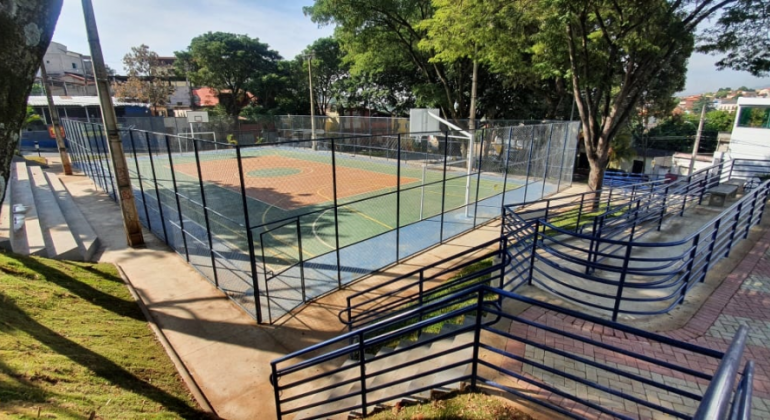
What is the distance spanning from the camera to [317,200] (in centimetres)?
1820

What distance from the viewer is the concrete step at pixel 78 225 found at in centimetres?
1087

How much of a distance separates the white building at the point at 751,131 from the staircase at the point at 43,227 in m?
38.5

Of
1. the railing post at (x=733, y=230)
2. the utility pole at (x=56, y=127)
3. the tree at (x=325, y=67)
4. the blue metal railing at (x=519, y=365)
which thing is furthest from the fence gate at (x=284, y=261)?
the tree at (x=325, y=67)

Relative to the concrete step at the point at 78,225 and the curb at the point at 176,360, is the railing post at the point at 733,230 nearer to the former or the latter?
the curb at the point at 176,360

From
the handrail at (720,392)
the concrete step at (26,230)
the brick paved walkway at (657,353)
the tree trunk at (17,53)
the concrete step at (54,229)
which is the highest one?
the tree trunk at (17,53)

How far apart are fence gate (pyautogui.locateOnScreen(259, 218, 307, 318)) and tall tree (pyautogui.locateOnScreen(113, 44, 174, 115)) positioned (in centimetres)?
4649

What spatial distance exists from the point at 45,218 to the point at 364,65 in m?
23.9

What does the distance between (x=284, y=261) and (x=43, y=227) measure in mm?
7561

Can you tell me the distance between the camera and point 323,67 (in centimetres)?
4866

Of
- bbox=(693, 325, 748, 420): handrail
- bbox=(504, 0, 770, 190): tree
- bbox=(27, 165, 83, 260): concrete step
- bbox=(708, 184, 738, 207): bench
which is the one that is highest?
bbox=(504, 0, 770, 190): tree

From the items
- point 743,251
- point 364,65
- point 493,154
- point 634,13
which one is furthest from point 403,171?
point 743,251

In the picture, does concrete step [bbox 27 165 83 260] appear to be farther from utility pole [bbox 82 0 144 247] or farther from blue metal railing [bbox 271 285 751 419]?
blue metal railing [bbox 271 285 751 419]

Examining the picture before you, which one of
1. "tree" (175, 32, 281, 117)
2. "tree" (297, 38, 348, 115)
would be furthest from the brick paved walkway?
"tree" (175, 32, 281, 117)

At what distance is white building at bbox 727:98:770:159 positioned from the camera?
26.8 m
